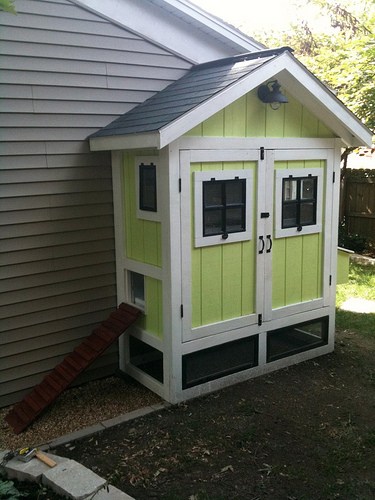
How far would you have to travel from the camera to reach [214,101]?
3.92m

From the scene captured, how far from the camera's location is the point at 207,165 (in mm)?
4191

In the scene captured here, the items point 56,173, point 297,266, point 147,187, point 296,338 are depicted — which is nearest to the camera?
point 147,187

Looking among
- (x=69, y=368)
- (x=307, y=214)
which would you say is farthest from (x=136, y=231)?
(x=307, y=214)

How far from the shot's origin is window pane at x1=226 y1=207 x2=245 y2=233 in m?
4.39

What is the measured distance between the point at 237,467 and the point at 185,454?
1.24ft

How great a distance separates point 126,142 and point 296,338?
2.60 meters

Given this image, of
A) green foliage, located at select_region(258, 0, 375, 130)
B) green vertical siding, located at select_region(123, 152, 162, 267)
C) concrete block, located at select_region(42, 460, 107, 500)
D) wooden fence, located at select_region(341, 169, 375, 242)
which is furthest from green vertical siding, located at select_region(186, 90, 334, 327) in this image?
wooden fence, located at select_region(341, 169, 375, 242)

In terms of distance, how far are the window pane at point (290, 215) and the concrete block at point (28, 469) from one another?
276 centimetres

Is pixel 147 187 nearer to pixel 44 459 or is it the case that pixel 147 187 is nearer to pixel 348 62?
pixel 44 459

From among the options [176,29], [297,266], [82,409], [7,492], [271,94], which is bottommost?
[82,409]

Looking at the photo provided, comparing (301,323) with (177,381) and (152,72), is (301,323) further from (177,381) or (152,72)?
(152,72)

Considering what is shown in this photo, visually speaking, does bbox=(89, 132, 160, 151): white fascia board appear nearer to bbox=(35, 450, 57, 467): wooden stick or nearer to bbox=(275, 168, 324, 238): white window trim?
bbox=(275, 168, 324, 238): white window trim

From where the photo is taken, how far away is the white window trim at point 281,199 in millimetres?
4648

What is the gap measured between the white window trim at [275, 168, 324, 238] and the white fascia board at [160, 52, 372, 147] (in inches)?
18.3
